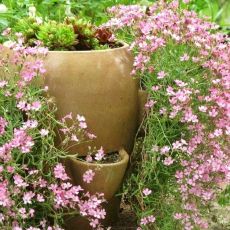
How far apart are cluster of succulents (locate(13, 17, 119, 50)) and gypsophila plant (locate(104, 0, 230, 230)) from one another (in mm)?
243

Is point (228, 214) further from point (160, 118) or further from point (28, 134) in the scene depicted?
point (28, 134)

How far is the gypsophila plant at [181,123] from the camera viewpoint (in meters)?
2.30

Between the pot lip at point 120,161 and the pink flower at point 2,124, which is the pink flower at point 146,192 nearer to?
the pot lip at point 120,161

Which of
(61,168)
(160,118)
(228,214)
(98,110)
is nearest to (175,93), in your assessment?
(160,118)

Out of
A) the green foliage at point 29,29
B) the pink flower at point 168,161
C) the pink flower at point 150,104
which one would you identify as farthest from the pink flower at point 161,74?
the green foliage at point 29,29

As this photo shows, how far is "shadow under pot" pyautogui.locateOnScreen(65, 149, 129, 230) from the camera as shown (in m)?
2.33

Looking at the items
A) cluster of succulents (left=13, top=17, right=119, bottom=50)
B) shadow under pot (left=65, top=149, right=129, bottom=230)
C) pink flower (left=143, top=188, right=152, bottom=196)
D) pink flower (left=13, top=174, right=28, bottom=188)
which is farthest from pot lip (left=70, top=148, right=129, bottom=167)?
cluster of succulents (left=13, top=17, right=119, bottom=50)

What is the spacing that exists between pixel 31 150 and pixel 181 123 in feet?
2.09

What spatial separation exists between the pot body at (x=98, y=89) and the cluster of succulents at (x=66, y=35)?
113mm

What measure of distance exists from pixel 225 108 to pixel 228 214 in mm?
863

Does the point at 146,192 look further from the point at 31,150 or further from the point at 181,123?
the point at 31,150

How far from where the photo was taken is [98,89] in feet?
7.77

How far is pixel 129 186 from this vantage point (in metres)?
2.44

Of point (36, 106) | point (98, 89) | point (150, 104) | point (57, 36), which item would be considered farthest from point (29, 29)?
point (150, 104)
